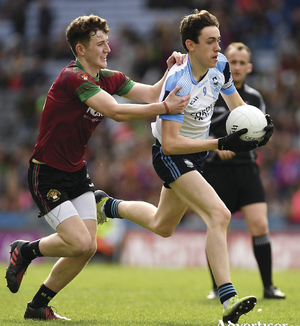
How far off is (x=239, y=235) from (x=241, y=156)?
13.9 ft

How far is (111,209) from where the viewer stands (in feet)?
18.9

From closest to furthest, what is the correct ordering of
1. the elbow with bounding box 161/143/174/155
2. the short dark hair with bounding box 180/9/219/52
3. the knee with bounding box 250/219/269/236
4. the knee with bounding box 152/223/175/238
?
the elbow with bounding box 161/143/174/155 → the short dark hair with bounding box 180/9/219/52 → the knee with bounding box 152/223/175/238 → the knee with bounding box 250/219/269/236

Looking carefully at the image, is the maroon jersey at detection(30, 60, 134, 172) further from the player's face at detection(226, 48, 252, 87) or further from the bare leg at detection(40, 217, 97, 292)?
the player's face at detection(226, 48, 252, 87)

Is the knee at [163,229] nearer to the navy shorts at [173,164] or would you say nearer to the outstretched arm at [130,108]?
the navy shorts at [173,164]

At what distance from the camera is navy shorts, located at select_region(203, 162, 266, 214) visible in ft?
20.7

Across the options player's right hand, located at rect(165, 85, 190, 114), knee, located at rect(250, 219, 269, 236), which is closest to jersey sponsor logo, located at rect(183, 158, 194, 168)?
player's right hand, located at rect(165, 85, 190, 114)

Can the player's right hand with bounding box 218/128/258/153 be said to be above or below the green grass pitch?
above

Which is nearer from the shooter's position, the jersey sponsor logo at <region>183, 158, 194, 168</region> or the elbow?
the elbow

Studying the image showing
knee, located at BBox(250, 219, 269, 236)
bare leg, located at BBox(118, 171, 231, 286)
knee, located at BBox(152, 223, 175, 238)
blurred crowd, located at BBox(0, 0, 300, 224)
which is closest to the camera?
bare leg, located at BBox(118, 171, 231, 286)

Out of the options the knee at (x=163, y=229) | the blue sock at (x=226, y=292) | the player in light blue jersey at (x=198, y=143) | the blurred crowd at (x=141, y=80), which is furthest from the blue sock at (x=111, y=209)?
the blurred crowd at (x=141, y=80)

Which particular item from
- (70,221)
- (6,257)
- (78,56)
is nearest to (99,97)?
(78,56)

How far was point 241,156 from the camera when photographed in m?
6.44

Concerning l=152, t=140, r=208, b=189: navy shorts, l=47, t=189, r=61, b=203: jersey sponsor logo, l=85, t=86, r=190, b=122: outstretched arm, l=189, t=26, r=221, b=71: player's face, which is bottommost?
l=47, t=189, r=61, b=203: jersey sponsor logo

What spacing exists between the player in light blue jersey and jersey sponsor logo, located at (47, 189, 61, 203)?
3.04 ft
